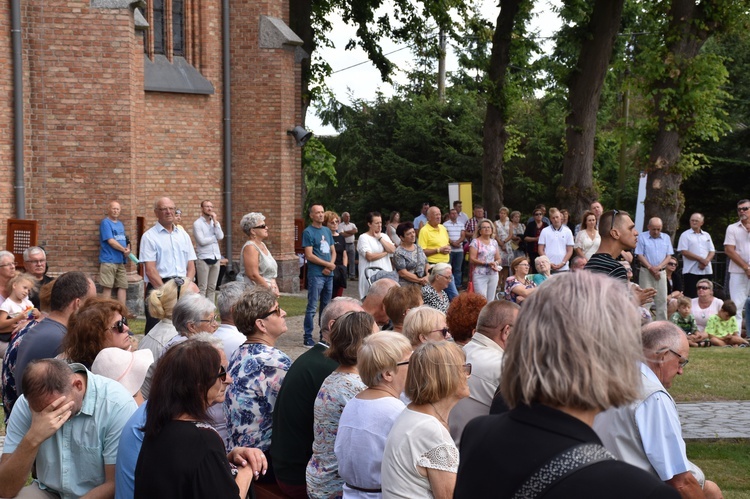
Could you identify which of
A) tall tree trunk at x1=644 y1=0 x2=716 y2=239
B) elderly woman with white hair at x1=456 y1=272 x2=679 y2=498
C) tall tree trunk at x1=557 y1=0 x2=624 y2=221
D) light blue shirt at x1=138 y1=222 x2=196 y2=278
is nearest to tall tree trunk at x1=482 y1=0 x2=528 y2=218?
tall tree trunk at x1=557 y1=0 x2=624 y2=221

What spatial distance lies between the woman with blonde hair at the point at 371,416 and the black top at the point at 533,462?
6.68 feet

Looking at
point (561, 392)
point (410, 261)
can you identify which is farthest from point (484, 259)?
point (561, 392)

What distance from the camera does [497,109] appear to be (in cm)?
2270

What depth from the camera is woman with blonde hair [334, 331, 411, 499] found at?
444 cm

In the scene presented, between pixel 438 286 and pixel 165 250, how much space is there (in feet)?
12.9

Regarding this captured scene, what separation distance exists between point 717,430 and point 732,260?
6531 mm

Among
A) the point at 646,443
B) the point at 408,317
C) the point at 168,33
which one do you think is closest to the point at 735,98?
the point at 168,33

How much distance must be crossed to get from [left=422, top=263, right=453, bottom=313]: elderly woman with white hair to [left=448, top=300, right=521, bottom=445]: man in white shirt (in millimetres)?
4282

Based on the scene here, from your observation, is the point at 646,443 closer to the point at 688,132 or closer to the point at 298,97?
the point at 688,132

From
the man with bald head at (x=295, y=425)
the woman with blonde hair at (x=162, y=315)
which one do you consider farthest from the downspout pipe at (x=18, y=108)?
the man with bald head at (x=295, y=425)

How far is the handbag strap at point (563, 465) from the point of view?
211 cm

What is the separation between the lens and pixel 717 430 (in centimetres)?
858

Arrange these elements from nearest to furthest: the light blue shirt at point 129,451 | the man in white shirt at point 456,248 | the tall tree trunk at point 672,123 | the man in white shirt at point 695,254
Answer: the light blue shirt at point 129,451 < the man in white shirt at point 695,254 < the tall tree trunk at point 672,123 < the man in white shirt at point 456,248

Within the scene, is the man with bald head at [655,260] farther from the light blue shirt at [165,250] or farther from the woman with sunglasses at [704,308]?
the light blue shirt at [165,250]
